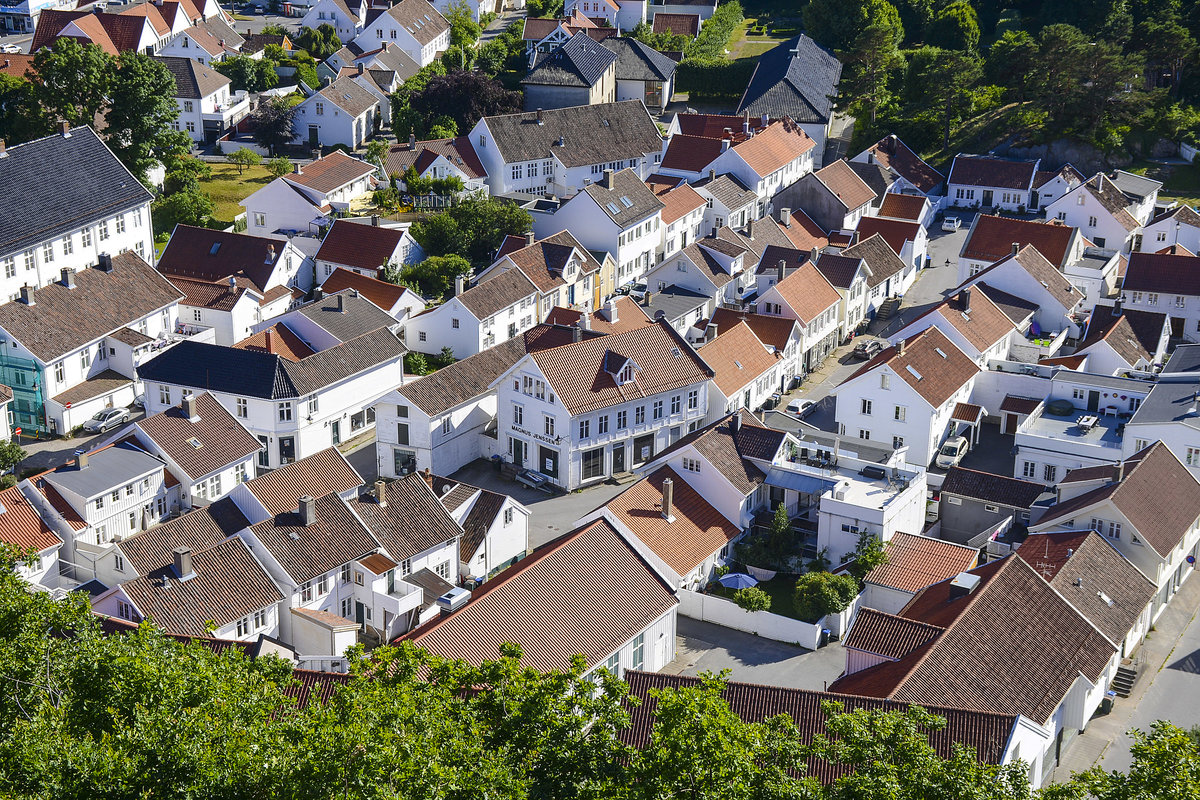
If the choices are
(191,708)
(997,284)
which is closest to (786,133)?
(997,284)

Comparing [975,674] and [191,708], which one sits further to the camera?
[975,674]

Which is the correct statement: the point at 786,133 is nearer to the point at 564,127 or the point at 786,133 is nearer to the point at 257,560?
the point at 564,127

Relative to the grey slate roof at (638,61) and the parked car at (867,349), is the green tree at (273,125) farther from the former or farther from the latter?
the parked car at (867,349)

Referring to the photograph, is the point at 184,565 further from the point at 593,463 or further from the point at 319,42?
the point at 319,42

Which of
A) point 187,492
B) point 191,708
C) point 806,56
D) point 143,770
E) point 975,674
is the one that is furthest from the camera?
point 806,56

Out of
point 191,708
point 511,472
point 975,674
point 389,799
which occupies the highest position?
point 389,799

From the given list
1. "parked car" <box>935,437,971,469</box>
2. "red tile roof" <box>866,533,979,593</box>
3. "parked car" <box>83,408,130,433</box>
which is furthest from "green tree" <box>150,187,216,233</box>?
"red tile roof" <box>866,533,979,593</box>

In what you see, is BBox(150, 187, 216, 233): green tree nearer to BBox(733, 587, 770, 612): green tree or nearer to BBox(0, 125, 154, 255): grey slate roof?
BBox(0, 125, 154, 255): grey slate roof
